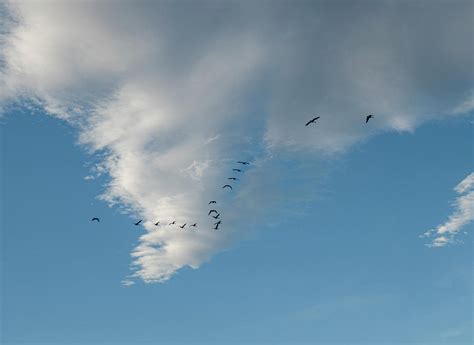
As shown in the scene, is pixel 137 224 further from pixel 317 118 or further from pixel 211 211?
pixel 317 118

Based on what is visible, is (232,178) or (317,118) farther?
(232,178)

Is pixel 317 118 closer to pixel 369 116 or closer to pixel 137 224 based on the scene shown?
pixel 369 116

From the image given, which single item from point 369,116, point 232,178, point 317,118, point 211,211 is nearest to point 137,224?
point 211,211

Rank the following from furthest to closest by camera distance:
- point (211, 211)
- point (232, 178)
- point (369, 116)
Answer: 1. point (211, 211)
2. point (232, 178)
3. point (369, 116)

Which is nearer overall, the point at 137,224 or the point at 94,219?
the point at 94,219

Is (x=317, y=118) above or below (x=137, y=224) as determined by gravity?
above

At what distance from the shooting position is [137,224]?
5212 inches

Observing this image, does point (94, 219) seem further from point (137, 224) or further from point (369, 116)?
point (369, 116)

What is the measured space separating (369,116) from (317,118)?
16.5 m

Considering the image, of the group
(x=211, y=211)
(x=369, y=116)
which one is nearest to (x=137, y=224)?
(x=211, y=211)

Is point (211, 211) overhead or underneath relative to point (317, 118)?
underneath

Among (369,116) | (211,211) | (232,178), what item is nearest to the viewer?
(369,116)

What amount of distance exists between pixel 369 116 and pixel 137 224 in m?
104

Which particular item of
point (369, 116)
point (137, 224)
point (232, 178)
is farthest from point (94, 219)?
point (369, 116)
